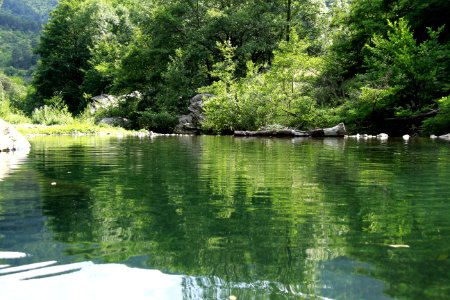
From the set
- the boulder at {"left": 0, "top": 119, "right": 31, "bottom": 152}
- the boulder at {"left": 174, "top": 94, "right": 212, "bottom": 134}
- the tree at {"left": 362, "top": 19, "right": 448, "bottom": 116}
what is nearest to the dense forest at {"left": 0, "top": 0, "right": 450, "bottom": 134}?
the tree at {"left": 362, "top": 19, "right": 448, "bottom": 116}

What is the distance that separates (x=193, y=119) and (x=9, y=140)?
2286 centimetres

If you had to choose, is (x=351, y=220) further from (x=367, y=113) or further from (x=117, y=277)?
(x=367, y=113)

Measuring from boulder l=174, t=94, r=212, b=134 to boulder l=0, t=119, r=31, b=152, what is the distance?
68.7 ft

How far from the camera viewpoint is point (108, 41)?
57.2m

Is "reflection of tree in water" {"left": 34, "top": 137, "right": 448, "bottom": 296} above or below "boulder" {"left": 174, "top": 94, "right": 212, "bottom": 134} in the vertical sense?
below

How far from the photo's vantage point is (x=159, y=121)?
37562mm

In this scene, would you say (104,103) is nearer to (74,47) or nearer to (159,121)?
(159,121)

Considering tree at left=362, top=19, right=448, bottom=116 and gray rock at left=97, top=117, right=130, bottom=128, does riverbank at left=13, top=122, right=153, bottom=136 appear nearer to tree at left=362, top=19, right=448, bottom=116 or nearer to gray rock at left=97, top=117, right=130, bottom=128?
gray rock at left=97, top=117, right=130, bottom=128

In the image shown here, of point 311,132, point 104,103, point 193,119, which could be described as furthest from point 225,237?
point 104,103

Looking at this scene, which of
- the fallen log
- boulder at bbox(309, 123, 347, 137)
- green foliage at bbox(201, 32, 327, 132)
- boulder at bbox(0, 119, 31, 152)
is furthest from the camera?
green foliage at bbox(201, 32, 327, 132)

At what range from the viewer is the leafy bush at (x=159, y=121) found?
3703 centimetres

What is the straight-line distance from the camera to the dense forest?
80.4 ft

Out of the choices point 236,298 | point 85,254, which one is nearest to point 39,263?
point 85,254

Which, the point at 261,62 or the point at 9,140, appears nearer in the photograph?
the point at 9,140
